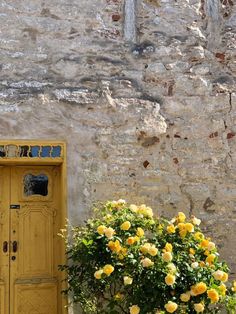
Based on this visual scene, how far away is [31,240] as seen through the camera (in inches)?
208

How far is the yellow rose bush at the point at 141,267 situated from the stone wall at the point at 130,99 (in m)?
0.50

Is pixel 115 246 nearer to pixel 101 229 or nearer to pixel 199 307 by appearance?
pixel 101 229

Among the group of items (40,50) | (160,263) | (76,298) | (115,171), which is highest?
(40,50)

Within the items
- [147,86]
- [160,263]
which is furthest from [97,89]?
[160,263]

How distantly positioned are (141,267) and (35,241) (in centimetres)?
136

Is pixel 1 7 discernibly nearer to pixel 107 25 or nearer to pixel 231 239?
pixel 107 25

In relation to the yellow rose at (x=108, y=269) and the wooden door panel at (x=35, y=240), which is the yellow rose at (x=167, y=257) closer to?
the yellow rose at (x=108, y=269)

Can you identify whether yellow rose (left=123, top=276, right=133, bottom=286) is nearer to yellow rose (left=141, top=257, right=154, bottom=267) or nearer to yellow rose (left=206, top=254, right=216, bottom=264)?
yellow rose (left=141, top=257, right=154, bottom=267)

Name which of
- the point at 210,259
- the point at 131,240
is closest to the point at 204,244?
the point at 210,259

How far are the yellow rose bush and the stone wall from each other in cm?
50

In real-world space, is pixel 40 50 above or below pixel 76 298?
above

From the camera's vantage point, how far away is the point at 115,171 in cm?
529

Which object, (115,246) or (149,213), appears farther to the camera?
(149,213)

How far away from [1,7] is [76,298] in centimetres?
293
